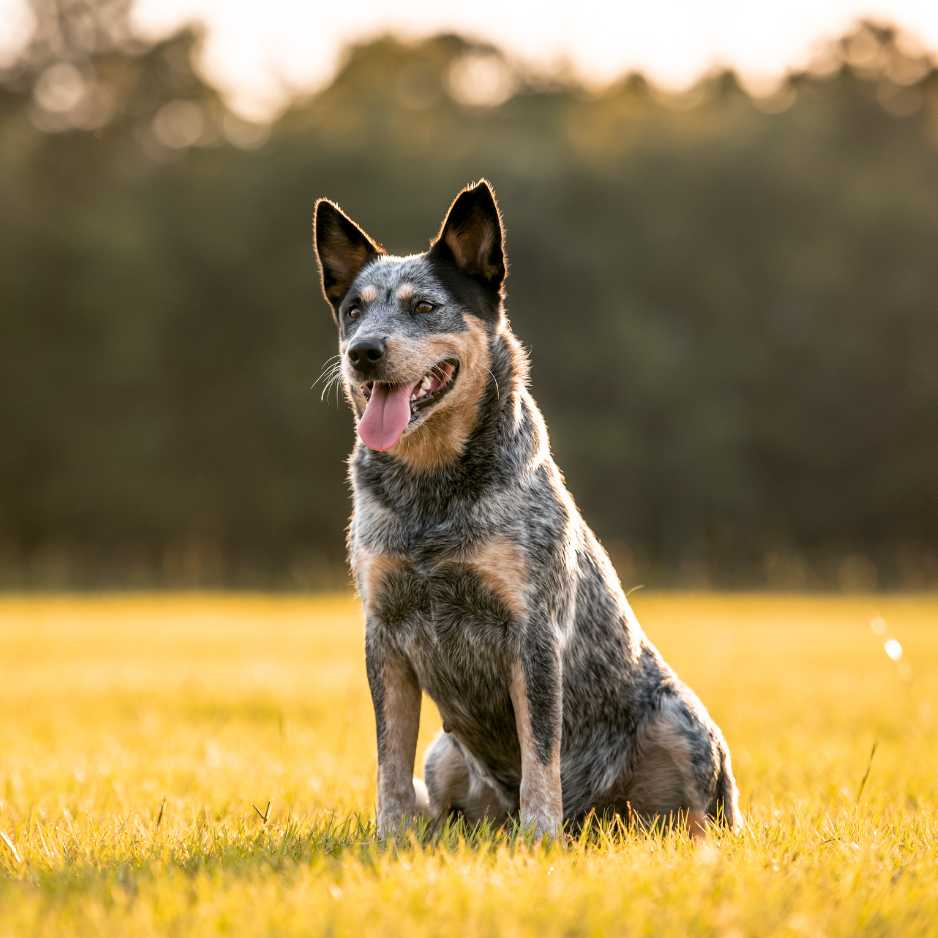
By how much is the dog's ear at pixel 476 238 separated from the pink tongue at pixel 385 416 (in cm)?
62

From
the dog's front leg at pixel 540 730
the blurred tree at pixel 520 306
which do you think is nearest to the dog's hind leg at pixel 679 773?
the dog's front leg at pixel 540 730

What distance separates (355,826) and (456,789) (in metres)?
0.54

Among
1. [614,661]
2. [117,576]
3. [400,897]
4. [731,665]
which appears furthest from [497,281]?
[117,576]

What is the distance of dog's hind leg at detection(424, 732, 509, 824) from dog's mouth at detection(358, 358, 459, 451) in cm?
126

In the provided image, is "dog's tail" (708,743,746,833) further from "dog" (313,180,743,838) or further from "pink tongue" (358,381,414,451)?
"pink tongue" (358,381,414,451)

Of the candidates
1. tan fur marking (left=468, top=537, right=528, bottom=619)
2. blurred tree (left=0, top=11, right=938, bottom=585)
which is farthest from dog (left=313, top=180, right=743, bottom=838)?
blurred tree (left=0, top=11, right=938, bottom=585)

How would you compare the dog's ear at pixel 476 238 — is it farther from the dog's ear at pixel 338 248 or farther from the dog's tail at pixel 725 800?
the dog's tail at pixel 725 800

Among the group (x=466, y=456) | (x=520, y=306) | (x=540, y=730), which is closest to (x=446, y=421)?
(x=466, y=456)

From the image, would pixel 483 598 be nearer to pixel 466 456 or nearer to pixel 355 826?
pixel 466 456

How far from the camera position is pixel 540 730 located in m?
4.35

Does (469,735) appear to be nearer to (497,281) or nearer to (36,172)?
(497,281)

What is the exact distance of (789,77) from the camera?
3409 centimetres

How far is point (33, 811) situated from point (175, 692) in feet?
16.6

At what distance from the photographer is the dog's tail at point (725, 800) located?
4758mm
